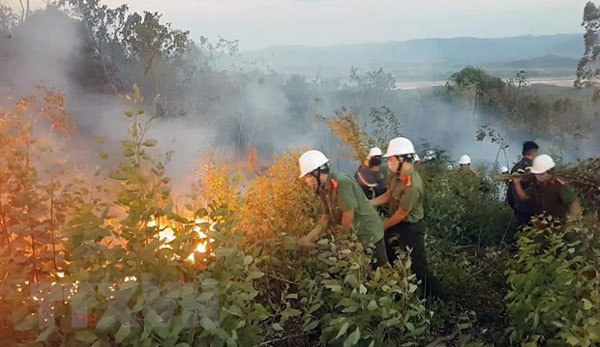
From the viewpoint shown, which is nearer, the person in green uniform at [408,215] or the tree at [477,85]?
the person in green uniform at [408,215]

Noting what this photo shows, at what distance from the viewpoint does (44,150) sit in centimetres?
311

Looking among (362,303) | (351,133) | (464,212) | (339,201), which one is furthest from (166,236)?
(464,212)

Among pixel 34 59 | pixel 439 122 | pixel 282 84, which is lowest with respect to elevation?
pixel 439 122

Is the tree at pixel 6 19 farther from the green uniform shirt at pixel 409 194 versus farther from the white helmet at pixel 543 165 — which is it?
the white helmet at pixel 543 165

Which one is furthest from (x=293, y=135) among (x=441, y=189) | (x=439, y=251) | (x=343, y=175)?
(x=343, y=175)

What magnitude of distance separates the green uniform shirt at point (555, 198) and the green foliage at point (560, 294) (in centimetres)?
74

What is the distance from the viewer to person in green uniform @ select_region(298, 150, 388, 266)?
4.81 metres

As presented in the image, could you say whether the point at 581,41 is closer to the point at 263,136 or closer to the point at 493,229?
the point at 263,136

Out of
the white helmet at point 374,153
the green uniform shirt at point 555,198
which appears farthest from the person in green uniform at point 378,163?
the green uniform shirt at point 555,198

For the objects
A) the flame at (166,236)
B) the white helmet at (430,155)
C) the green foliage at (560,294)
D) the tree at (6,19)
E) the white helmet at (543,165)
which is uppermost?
the tree at (6,19)

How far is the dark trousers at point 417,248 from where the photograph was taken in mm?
5414

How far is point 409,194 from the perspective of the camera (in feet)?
17.6

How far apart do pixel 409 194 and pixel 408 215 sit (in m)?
0.24

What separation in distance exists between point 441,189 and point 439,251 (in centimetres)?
168
